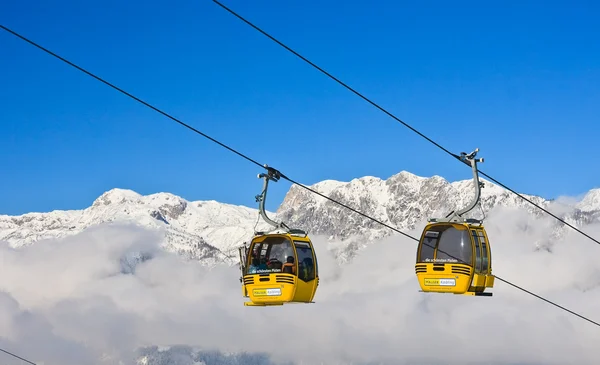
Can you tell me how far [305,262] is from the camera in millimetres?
51719

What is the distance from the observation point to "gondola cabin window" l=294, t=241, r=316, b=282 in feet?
169

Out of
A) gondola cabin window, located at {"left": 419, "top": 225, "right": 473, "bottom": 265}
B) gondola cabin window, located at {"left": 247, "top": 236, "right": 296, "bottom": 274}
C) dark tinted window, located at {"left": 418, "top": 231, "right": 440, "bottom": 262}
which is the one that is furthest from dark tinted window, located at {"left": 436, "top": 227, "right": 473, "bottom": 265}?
gondola cabin window, located at {"left": 247, "top": 236, "right": 296, "bottom": 274}

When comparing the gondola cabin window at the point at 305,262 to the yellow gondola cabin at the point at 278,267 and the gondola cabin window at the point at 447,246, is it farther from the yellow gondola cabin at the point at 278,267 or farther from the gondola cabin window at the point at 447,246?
the gondola cabin window at the point at 447,246

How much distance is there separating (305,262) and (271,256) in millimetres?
2386

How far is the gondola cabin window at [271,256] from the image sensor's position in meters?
51.9

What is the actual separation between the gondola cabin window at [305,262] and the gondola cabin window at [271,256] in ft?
1.68

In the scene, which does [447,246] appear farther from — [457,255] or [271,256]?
[271,256]

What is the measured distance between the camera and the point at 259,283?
5191 cm

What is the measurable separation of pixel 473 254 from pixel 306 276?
9.17m

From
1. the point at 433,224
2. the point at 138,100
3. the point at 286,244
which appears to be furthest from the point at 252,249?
the point at 138,100

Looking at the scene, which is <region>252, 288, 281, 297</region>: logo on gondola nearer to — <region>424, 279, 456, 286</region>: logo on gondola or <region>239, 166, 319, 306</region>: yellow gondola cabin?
<region>239, 166, 319, 306</region>: yellow gondola cabin

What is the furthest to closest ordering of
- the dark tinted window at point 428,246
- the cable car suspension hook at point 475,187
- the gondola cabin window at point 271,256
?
1. the dark tinted window at point 428,246
2. the gondola cabin window at point 271,256
3. the cable car suspension hook at point 475,187

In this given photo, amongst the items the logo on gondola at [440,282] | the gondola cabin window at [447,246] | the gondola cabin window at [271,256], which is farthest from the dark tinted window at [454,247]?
the gondola cabin window at [271,256]

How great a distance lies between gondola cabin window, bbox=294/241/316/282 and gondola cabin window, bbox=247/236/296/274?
51 centimetres
